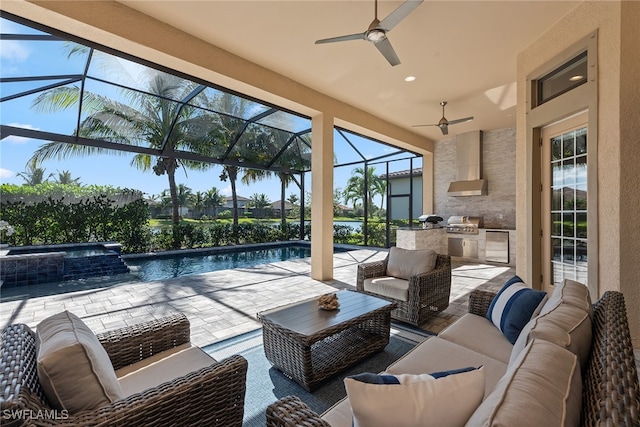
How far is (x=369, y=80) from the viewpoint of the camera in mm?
4742

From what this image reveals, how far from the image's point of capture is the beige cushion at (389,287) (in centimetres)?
324

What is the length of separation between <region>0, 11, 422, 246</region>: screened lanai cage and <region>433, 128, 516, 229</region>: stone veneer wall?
35.2 inches

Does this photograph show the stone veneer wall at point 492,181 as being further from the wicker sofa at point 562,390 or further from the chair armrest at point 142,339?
the chair armrest at point 142,339

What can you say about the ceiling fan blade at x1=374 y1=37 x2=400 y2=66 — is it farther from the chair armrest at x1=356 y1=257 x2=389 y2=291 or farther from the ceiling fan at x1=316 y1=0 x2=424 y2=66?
the chair armrest at x1=356 y1=257 x2=389 y2=291

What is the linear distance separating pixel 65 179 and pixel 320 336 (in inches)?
352

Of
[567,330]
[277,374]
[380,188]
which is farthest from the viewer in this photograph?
[380,188]

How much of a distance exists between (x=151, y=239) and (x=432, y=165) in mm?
8895

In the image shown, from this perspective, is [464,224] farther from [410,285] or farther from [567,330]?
[567,330]

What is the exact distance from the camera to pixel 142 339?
175cm

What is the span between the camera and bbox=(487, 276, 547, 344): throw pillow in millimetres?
1878

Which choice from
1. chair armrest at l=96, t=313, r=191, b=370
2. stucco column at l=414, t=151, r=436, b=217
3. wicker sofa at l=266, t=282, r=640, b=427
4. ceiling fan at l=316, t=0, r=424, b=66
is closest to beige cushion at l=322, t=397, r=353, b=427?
wicker sofa at l=266, t=282, r=640, b=427

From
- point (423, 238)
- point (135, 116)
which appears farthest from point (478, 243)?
point (135, 116)

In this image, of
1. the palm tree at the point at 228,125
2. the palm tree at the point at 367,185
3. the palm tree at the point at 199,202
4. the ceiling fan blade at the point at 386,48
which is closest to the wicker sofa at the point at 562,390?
the ceiling fan blade at the point at 386,48

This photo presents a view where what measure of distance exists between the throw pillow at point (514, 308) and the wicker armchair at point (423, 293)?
93cm
